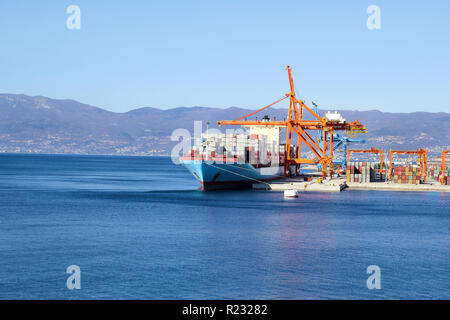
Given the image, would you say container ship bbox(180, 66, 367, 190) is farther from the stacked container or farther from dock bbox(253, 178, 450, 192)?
dock bbox(253, 178, 450, 192)

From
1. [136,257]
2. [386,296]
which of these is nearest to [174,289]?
[136,257]

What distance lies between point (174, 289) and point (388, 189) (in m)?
75.1

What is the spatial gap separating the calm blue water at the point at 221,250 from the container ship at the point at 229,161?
47.1 ft

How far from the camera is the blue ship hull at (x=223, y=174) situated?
82.0 meters

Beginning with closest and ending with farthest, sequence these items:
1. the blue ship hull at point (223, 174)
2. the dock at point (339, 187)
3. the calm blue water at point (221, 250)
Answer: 1. the calm blue water at point (221, 250)
2. the blue ship hull at point (223, 174)
3. the dock at point (339, 187)

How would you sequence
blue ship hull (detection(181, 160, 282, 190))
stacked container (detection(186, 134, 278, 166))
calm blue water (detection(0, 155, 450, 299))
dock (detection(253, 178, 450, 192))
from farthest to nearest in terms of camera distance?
dock (detection(253, 178, 450, 192)) < stacked container (detection(186, 134, 278, 166)) < blue ship hull (detection(181, 160, 282, 190)) < calm blue water (detection(0, 155, 450, 299))

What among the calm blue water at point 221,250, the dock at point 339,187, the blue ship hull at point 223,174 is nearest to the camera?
the calm blue water at point 221,250

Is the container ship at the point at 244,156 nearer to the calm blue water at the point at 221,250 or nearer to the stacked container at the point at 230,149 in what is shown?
the stacked container at the point at 230,149

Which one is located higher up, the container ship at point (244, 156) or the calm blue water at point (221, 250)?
the container ship at point (244, 156)

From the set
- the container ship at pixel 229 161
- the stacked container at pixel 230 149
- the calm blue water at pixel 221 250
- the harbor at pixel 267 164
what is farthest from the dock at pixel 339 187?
the calm blue water at pixel 221 250

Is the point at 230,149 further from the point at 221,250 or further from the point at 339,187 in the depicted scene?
the point at 221,250

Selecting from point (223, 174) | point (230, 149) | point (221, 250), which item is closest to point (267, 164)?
point (230, 149)

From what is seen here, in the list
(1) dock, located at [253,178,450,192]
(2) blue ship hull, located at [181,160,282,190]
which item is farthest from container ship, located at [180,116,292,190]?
(1) dock, located at [253,178,450,192]

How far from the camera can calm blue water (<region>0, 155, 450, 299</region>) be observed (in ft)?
95.8
